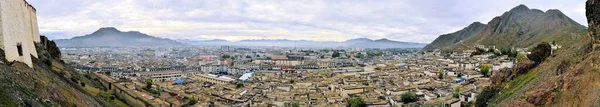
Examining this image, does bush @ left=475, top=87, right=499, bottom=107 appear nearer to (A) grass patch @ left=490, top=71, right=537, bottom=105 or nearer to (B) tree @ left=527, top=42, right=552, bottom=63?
(A) grass patch @ left=490, top=71, right=537, bottom=105

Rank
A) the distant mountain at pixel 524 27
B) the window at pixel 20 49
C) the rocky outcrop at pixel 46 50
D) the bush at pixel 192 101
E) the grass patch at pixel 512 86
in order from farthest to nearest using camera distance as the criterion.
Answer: the distant mountain at pixel 524 27 → the bush at pixel 192 101 → the rocky outcrop at pixel 46 50 → the grass patch at pixel 512 86 → the window at pixel 20 49

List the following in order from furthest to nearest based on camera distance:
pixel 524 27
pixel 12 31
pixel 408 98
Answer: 1. pixel 524 27
2. pixel 408 98
3. pixel 12 31

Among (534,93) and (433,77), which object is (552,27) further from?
(534,93)

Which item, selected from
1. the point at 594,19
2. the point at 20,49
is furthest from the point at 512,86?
the point at 20,49

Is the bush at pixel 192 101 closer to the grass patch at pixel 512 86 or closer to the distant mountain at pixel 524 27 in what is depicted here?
the grass patch at pixel 512 86

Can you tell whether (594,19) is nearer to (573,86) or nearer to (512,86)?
(573,86)

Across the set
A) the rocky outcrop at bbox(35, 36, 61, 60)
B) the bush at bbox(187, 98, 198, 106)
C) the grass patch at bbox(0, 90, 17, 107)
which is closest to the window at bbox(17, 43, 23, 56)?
the rocky outcrop at bbox(35, 36, 61, 60)

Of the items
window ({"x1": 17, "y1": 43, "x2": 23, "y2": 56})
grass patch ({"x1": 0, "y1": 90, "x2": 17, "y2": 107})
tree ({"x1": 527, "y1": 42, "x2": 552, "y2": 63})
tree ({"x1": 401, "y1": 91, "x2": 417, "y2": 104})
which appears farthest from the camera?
tree ({"x1": 401, "y1": 91, "x2": 417, "y2": 104})

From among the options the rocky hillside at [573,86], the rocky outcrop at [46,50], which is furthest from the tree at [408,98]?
the rocky outcrop at [46,50]
